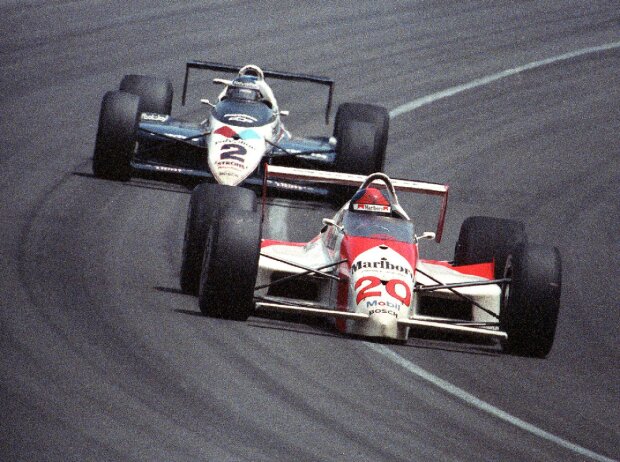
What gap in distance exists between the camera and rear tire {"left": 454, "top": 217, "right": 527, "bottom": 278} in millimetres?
15859

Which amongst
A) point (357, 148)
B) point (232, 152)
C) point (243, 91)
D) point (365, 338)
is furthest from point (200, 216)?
point (243, 91)

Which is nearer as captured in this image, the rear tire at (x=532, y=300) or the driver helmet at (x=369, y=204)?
the rear tire at (x=532, y=300)

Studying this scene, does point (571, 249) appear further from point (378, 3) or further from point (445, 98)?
point (378, 3)

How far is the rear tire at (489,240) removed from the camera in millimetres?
15859

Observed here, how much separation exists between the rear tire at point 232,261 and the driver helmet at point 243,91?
7131mm

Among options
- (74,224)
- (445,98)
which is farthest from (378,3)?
(74,224)

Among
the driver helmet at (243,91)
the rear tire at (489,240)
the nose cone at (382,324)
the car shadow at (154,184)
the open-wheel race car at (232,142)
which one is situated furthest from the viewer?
the driver helmet at (243,91)

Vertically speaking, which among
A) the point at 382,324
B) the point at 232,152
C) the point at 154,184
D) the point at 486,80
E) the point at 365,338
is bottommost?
the point at 365,338

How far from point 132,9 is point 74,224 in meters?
14.9

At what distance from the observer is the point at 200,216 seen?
14938 millimetres

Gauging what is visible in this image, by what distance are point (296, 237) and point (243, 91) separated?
9.32 feet

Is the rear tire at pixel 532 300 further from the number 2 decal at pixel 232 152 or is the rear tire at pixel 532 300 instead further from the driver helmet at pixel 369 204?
the number 2 decal at pixel 232 152

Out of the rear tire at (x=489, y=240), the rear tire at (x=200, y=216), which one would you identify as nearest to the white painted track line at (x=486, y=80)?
the rear tire at (x=489, y=240)

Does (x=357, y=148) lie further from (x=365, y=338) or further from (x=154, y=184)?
(x=365, y=338)
